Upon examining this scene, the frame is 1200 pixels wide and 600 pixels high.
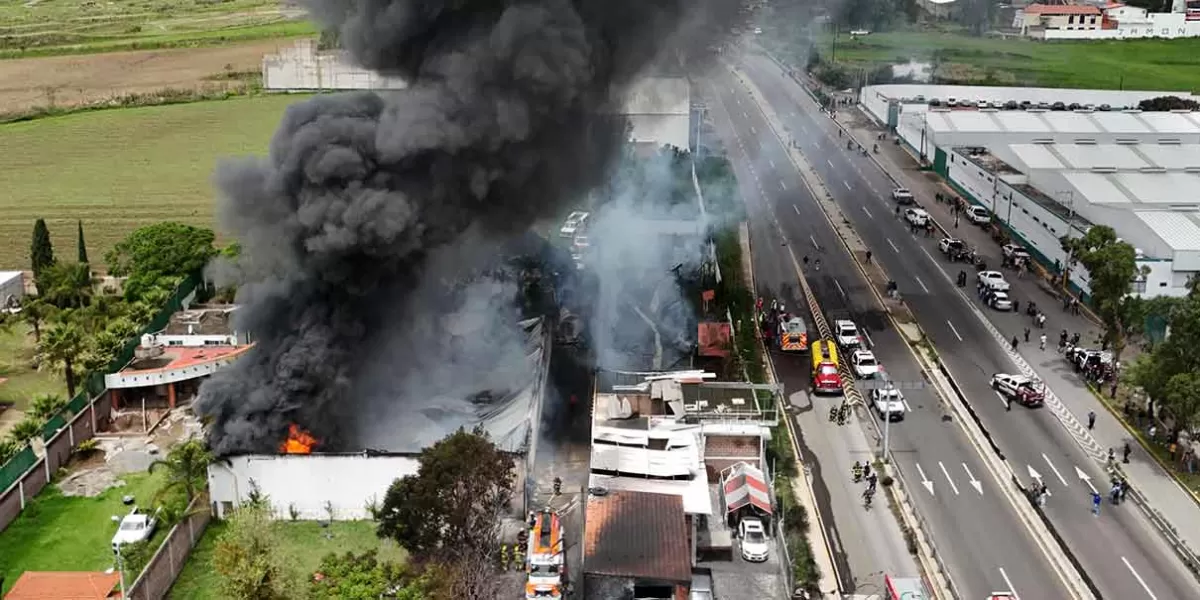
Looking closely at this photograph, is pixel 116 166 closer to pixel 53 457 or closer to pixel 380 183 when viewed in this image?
pixel 53 457

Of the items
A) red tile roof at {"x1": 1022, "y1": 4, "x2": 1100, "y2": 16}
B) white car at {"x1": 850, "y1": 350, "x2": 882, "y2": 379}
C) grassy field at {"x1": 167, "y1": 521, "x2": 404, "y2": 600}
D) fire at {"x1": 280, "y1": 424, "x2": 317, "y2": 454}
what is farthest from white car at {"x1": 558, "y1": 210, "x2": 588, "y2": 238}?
red tile roof at {"x1": 1022, "y1": 4, "x2": 1100, "y2": 16}

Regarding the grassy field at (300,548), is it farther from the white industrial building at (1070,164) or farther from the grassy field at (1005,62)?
the grassy field at (1005,62)

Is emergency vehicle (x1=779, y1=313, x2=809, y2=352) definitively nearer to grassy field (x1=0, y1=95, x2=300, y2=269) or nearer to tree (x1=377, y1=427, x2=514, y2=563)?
tree (x1=377, y1=427, x2=514, y2=563)

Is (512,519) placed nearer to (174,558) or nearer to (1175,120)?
(174,558)

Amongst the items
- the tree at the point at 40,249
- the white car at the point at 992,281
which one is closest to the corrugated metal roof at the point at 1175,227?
the white car at the point at 992,281

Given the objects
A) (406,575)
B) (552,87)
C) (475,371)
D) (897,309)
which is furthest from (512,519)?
(897,309)
